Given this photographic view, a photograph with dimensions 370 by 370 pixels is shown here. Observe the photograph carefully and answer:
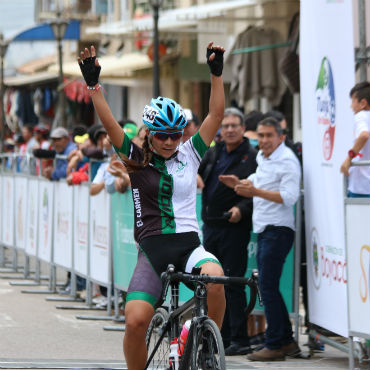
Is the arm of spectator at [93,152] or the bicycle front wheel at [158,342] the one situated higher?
the arm of spectator at [93,152]

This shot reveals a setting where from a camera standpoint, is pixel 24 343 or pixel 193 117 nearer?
pixel 24 343

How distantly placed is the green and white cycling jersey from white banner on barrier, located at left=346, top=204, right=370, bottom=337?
84.9 inches

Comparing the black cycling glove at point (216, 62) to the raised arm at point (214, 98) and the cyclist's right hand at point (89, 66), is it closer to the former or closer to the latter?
the raised arm at point (214, 98)

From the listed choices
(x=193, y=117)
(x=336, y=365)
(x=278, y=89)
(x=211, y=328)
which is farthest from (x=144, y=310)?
(x=278, y=89)

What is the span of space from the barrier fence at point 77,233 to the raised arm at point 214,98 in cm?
335

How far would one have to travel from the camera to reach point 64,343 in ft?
36.1

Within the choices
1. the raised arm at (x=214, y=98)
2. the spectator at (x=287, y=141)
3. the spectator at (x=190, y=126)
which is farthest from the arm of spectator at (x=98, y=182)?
the raised arm at (x=214, y=98)

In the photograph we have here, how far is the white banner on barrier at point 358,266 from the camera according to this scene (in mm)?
9023

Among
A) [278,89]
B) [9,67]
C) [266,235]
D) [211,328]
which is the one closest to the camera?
[211,328]

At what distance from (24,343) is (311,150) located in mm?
3080

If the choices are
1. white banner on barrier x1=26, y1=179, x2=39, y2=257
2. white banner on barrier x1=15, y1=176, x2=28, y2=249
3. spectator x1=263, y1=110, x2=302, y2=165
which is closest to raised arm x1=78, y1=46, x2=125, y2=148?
spectator x1=263, y1=110, x2=302, y2=165

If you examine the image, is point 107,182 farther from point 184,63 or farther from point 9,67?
point 9,67

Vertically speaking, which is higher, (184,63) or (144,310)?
(184,63)

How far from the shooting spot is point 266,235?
406 inches
